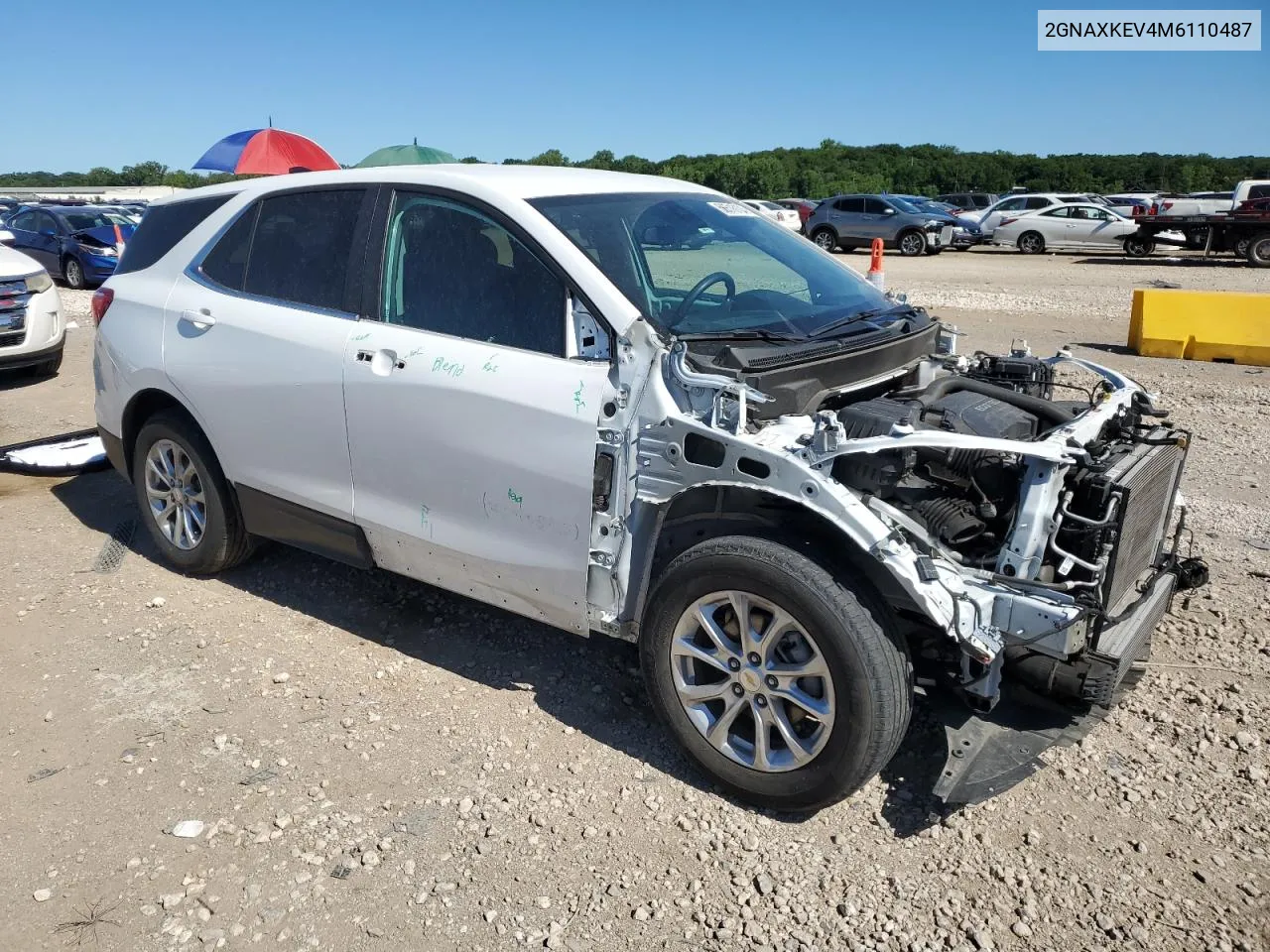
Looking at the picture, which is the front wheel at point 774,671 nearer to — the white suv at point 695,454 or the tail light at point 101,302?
the white suv at point 695,454

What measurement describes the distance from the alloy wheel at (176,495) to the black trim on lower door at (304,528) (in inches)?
14.5

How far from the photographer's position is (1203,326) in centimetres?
990

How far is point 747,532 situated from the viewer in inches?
126

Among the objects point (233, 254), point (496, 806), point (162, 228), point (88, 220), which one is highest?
point (88, 220)

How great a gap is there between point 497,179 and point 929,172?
2436 inches

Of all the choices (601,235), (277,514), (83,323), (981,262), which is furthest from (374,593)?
(981,262)

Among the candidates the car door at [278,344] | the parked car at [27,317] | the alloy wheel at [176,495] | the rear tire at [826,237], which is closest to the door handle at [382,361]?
the car door at [278,344]

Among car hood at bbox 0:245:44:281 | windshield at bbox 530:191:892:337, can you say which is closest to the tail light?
windshield at bbox 530:191:892:337

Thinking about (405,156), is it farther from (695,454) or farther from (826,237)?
(826,237)

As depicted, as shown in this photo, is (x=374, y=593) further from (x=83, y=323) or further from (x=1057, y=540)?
(x=83, y=323)

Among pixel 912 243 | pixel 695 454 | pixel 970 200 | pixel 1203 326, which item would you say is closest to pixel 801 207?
pixel 970 200

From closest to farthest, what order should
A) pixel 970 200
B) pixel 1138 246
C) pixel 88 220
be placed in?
pixel 88 220 → pixel 1138 246 → pixel 970 200

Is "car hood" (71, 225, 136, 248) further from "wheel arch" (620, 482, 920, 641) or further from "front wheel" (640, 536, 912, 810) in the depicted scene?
"front wheel" (640, 536, 912, 810)

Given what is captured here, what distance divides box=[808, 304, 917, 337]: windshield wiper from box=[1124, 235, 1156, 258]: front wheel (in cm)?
2357
